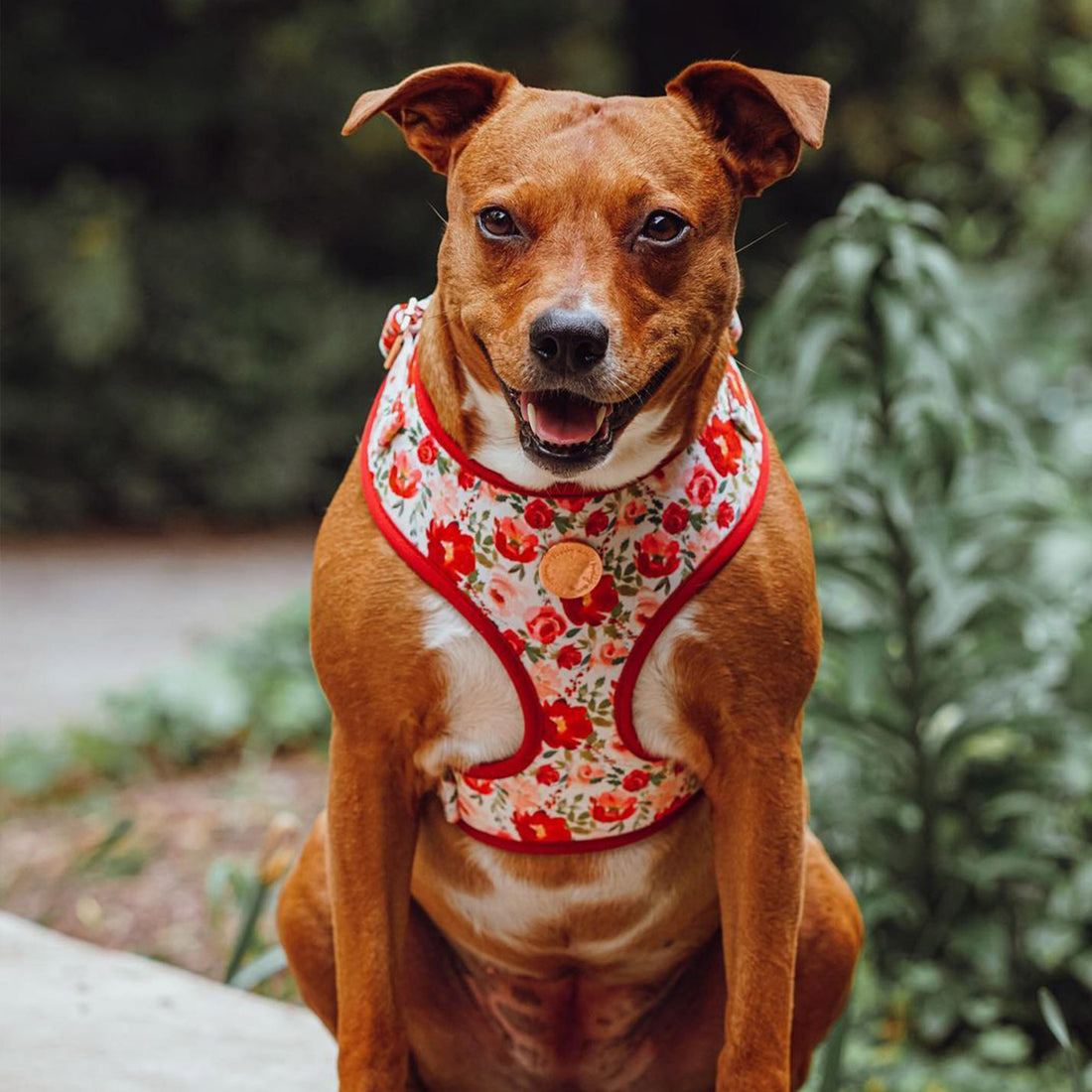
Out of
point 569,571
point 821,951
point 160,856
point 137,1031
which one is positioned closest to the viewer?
point 569,571

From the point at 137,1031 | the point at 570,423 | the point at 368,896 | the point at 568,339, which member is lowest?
the point at 137,1031

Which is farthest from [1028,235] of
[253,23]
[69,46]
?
[69,46]

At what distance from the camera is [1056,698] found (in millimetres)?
3480

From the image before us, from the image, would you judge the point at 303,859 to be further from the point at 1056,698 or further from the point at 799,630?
the point at 1056,698

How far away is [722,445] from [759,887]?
60 cm

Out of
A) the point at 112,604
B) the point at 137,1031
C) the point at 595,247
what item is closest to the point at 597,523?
the point at 595,247

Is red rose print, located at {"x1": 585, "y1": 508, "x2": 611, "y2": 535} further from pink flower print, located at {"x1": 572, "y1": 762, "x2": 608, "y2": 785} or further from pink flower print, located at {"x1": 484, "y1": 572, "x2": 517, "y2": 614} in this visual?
pink flower print, located at {"x1": 572, "y1": 762, "x2": 608, "y2": 785}

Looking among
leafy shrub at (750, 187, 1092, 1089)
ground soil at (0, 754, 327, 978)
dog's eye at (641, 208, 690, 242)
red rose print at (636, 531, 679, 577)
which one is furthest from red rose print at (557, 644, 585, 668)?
ground soil at (0, 754, 327, 978)

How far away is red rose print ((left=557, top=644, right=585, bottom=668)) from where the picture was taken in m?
2.07

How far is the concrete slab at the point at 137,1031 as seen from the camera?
8.61ft

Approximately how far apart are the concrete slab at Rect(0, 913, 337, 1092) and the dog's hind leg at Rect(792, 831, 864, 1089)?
0.80 m

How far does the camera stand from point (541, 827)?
2240 mm

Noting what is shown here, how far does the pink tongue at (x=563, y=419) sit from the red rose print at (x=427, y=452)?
0.22m

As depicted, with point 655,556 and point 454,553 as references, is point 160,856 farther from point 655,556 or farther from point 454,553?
point 655,556
